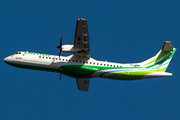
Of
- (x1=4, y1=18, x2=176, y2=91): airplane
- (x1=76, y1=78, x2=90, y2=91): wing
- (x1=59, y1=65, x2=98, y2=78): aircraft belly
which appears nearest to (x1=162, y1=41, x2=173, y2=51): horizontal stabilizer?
(x1=4, y1=18, x2=176, y2=91): airplane

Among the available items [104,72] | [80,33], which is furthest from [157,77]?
[80,33]

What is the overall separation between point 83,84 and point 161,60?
10.4 m

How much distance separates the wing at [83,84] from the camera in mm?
34969

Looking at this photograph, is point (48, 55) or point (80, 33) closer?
point (80, 33)

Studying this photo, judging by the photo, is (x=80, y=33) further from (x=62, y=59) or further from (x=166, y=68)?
(x=166, y=68)

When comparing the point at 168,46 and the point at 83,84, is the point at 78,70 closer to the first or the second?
the point at 83,84

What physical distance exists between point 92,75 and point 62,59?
4038mm

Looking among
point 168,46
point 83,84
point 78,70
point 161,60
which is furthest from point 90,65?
point 168,46

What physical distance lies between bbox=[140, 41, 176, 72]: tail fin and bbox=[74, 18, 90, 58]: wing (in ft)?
23.5

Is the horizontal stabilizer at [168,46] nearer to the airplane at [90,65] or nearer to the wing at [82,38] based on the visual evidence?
the airplane at [90,65]

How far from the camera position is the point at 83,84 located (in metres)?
35.3

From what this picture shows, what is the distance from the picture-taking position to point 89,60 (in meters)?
31.8

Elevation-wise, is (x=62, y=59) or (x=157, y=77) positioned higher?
(x=62, y=59)

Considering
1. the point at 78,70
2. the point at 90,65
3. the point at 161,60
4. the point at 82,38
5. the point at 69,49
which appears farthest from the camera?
the point at 161,60
